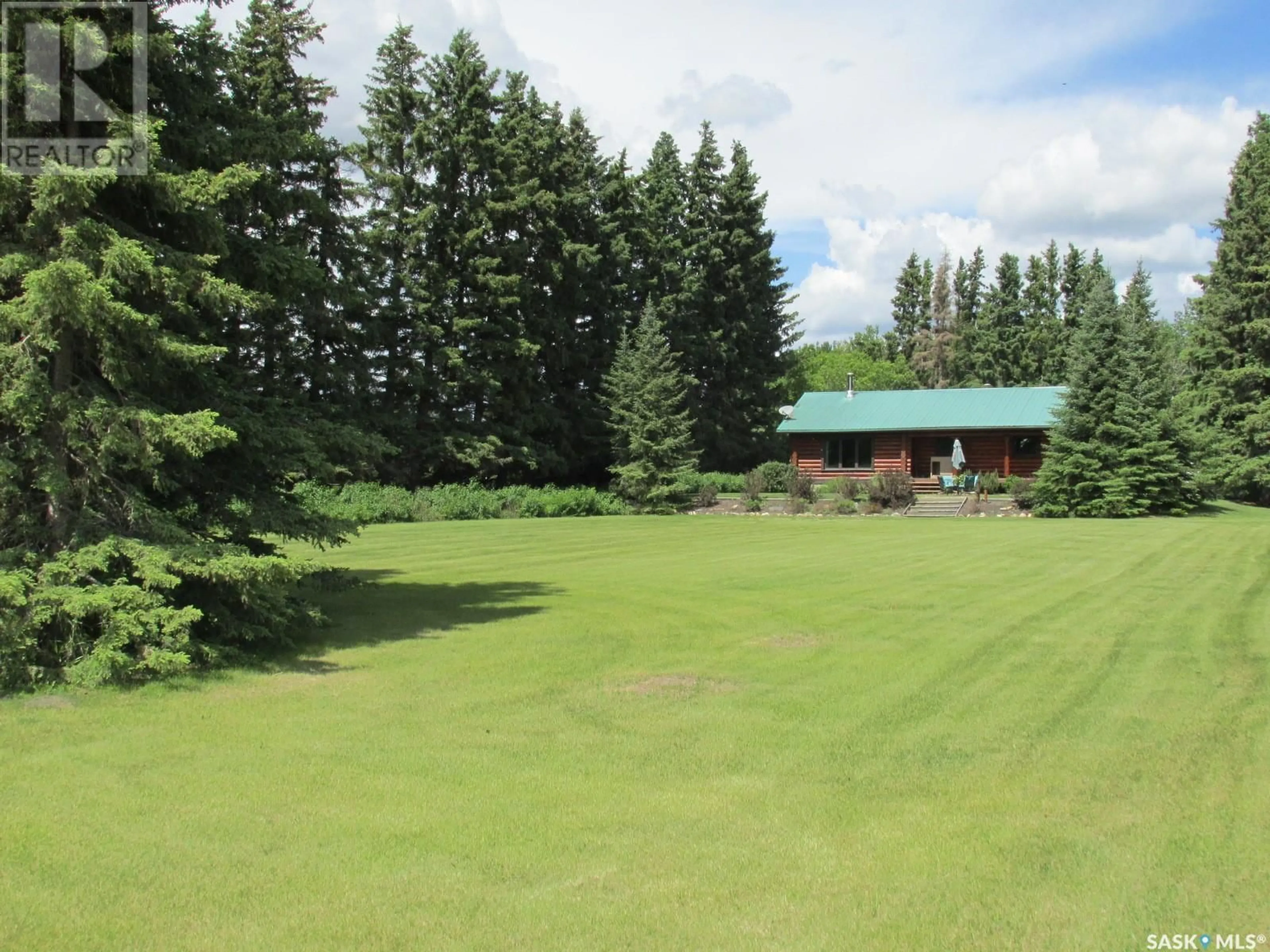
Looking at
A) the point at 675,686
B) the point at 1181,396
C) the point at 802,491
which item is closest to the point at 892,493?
the point at 802,491

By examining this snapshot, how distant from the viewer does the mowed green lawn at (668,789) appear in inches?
177

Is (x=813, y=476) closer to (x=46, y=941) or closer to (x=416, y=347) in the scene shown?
(x=416, y=347)

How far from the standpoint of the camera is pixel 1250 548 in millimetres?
21375

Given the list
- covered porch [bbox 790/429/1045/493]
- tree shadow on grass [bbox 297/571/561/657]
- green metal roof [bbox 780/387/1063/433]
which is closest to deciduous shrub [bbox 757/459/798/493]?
covered porch [bbox 790/429/1045/493]

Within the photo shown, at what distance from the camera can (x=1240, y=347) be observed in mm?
42906

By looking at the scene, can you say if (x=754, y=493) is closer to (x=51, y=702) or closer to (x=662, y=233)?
(x=662, y=233)

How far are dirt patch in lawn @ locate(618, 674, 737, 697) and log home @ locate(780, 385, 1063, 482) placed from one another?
35.2 metres

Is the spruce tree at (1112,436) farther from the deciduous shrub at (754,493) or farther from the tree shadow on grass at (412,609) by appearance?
the tree shadow on grass at (412,609)

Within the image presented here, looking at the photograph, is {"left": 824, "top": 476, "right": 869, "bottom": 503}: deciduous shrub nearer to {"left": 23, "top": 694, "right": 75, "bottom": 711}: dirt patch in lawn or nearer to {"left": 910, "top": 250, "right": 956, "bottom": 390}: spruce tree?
{"left": 23, "top": 694, "right": 75, "bottom": 711}: dirt patch in lawn

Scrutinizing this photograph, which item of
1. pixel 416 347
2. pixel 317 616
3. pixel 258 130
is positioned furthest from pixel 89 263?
pixel 416 347

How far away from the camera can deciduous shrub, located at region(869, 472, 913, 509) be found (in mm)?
36094

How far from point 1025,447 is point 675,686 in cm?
3814

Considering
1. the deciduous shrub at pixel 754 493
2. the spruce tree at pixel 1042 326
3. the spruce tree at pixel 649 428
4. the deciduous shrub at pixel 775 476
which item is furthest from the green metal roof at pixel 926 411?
the spruce tree at pixel 1042 326

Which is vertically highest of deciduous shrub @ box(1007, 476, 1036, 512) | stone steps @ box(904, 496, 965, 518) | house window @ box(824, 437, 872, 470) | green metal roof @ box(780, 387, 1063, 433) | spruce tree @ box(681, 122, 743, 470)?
spruce tree @ box(681, 122, 743, 470)
